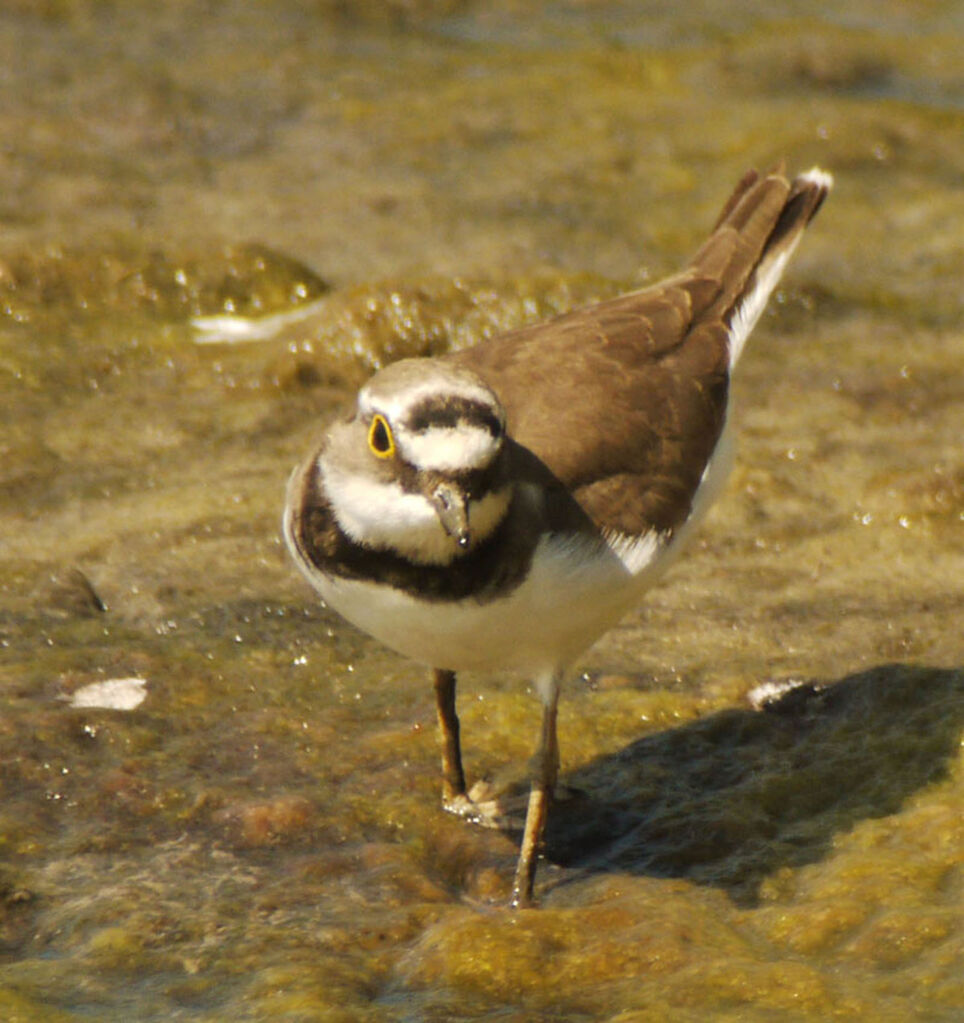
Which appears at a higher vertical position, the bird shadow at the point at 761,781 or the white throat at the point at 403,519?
the white throat at the point at 403,519

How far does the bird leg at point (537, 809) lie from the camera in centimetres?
459

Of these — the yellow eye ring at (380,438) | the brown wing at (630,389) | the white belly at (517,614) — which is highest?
the yellow eye ring at (380,438)

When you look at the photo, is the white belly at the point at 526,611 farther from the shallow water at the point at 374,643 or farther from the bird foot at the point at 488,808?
the shallow water at the point at 374,643

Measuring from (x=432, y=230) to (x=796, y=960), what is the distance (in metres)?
5.58

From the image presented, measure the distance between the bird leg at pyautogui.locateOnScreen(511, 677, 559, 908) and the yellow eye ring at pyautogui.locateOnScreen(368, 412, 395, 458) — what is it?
91 centimetres

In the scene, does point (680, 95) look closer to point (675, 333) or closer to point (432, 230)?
point (432, 230)

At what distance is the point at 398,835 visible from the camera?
15.7 feet

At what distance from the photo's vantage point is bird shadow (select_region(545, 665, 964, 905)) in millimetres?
4730

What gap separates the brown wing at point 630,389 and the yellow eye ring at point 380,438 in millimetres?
573

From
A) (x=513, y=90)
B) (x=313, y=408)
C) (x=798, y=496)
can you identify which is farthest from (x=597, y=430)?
(x=513, y=90)

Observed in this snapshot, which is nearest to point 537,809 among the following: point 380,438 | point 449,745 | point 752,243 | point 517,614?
point 449,745

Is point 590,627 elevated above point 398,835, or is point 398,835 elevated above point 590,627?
point 590,627

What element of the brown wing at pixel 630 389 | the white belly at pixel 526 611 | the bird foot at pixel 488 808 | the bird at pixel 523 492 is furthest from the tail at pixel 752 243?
the bird foot at pixel 488 808

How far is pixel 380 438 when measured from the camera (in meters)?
4.14
